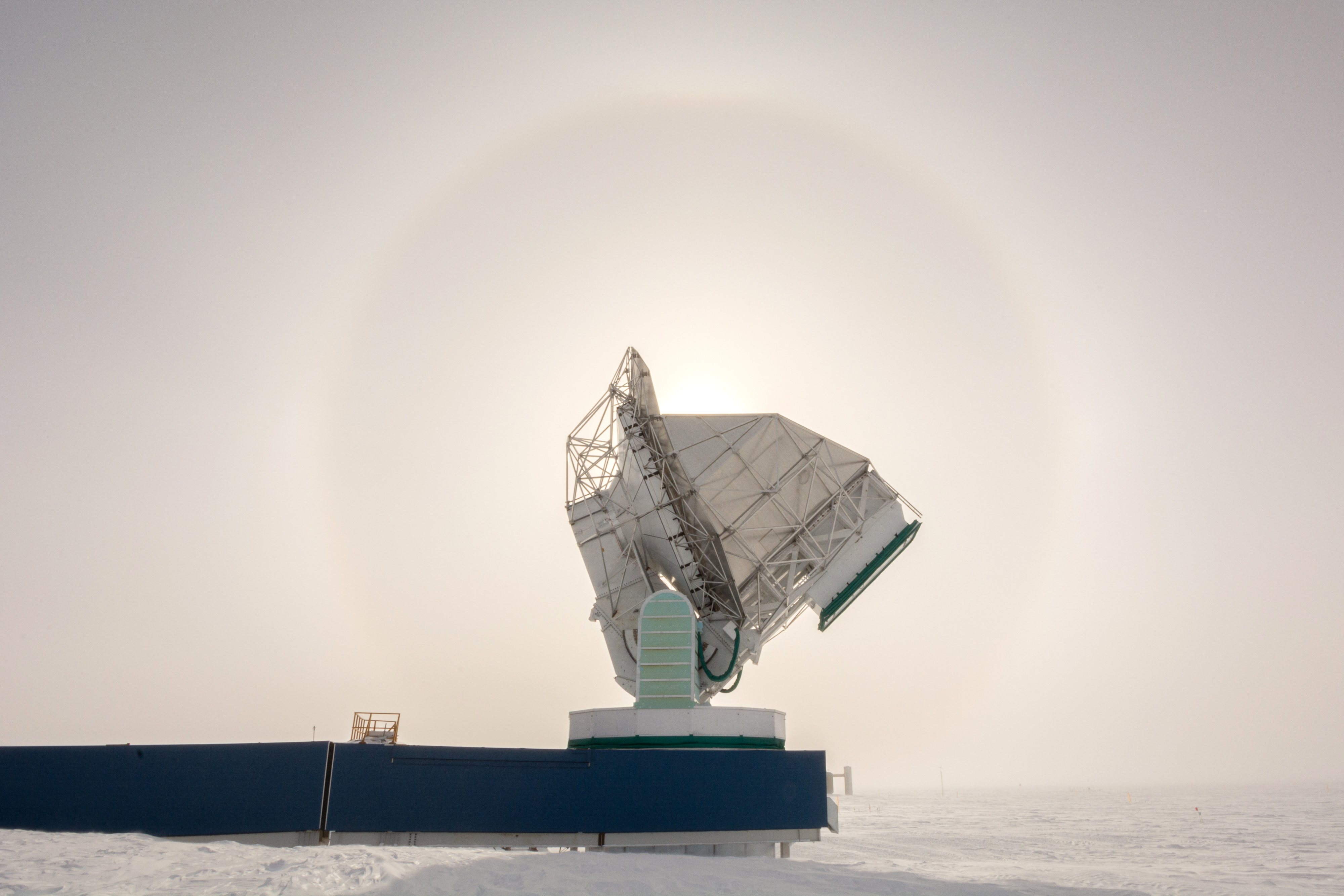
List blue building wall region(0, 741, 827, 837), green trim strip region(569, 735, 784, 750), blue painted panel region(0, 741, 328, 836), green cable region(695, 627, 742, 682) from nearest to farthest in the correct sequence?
blue painted panel region(0, 741, 328, 836) → blue building wall region(0, 741, 827, 837) → green trim strip region(569, 735, 784, 750) → green cable region(695, 627, 742, 682)

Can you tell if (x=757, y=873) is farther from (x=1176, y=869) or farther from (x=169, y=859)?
(x=1176, y=869)

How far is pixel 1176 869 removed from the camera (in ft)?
111

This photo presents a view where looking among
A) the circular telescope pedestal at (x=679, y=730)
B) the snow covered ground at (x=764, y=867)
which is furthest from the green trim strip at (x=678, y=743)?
the snow covered ground at (x=764, y=867)

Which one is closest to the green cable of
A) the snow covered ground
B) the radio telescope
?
the radio telescope

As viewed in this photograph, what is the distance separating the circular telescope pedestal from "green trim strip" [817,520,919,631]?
4.34 m

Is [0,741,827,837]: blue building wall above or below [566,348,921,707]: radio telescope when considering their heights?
below

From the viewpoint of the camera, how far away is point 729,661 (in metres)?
27.9

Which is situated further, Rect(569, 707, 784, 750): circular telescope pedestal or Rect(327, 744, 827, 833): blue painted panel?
Rect(569, 707, 784, 750): circular telescope pedestal

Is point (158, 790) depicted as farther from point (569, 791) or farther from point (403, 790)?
point (569, 791)

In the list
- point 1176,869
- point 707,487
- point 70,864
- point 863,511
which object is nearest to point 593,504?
point 707,487

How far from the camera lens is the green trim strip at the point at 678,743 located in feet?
83.9

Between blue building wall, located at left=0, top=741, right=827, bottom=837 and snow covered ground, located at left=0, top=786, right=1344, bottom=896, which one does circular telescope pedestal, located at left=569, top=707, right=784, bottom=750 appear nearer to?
blue building wall, located at left=0, top=741, right=827, bottom=837

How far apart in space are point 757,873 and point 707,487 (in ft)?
38.4

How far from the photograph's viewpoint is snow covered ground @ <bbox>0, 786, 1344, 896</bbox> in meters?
15.2
